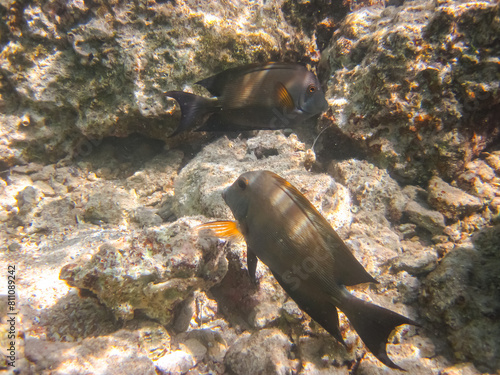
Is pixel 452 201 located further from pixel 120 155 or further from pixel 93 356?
pixel 120 155

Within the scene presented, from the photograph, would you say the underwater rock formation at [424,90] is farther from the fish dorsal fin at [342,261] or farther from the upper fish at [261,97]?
the fish dorsal fin at [342,261]

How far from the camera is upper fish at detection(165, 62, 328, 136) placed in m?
2.05

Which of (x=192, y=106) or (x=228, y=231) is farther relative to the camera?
(x=192, y=106)

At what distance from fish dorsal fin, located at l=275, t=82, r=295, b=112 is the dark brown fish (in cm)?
83

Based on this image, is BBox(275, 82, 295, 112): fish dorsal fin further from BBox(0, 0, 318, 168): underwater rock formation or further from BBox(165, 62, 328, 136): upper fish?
BBox(0, 0, 318, 168): underwater rock formation

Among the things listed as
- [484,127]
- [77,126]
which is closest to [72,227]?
[77,126]

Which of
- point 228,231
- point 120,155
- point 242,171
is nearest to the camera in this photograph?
point 228,231

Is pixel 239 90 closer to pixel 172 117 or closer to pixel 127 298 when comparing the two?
pixel 172 117

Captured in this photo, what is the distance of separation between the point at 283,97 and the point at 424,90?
1.88 m

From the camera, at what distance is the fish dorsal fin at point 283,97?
6.68 feet

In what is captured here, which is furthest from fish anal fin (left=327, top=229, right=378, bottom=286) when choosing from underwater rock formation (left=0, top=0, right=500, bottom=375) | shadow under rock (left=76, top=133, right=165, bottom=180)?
shadow under rock (left=76, top=133, right=165, bottom=180)

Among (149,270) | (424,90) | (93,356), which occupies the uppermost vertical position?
(424,90)

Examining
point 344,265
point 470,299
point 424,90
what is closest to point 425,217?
point 470,299

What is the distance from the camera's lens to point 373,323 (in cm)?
A: 136
